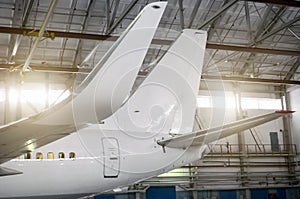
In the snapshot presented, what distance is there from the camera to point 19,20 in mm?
16297

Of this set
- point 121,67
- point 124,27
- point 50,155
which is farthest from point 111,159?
point 124,27

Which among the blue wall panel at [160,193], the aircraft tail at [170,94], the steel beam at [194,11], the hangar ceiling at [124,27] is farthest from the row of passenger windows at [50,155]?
the blue wall panel at [160,193]

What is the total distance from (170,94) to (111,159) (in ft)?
7.39

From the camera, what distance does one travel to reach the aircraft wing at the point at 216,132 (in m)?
5.53

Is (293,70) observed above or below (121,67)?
above

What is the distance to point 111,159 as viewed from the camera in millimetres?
8523

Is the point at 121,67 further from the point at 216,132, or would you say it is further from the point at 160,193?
the point at 160,193

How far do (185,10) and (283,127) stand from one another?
11.6 metres

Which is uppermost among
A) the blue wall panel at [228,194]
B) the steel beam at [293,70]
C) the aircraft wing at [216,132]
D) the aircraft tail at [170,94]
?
the steel beam at [293,70]

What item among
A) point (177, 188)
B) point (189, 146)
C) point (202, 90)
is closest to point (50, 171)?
point (189, 146)

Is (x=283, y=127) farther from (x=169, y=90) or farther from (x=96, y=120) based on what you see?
(x=96, y=120)

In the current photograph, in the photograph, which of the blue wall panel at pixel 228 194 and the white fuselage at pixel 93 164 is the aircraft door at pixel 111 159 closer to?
the white fuselage at pixel 93 164

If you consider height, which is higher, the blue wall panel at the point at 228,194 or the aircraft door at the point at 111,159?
the aircraft door at the point at 111,159

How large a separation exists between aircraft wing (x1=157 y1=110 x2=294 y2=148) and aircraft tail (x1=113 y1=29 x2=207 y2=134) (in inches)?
27.7
